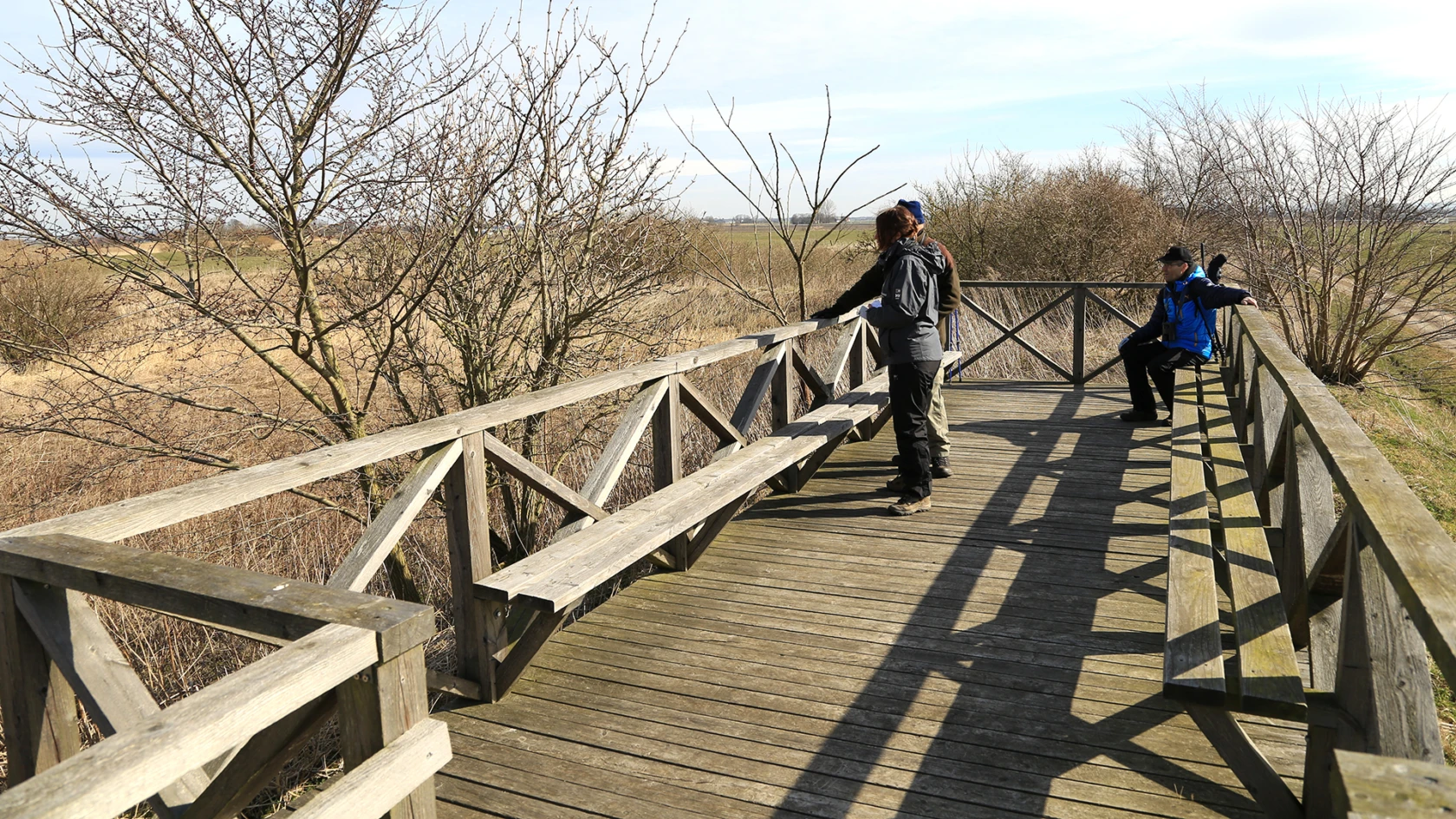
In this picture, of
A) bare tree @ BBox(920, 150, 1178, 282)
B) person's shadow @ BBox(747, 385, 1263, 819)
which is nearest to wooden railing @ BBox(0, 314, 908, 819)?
person's shadow @ BBox(747, 385, 1263, 819)

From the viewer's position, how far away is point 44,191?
180 inches

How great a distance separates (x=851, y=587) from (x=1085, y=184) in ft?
49.9

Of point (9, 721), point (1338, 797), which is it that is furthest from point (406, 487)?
point (1338, 797)

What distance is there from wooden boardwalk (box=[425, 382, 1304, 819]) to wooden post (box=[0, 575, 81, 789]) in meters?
0.98

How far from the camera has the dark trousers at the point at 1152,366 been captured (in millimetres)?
6965

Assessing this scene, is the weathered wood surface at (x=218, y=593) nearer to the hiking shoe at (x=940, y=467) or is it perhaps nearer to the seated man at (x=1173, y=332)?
the hiking shoe at (x=940, y=467)

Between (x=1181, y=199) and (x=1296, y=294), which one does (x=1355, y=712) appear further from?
(x=1181, y=199)

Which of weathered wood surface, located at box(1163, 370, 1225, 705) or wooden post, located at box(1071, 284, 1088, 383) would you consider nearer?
weathered wood surface, located at box(1163, 370, 1225, 705)

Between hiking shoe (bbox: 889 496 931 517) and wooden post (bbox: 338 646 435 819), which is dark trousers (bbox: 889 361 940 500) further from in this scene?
wooden post (bbox: 338 646 435 819)

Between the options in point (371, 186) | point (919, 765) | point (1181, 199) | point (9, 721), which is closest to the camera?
point (9, 721)

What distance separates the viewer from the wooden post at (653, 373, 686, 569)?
466 cm

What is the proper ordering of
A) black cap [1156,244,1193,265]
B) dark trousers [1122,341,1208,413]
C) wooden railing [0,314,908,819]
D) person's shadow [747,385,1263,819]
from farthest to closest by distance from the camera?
dark trousers [1122,341,1208,413] → black cap [1156,244,1193,265] → person's shadow [747,385,1263,819] → wooden railing [0,314,908,819]

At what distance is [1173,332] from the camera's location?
694cm

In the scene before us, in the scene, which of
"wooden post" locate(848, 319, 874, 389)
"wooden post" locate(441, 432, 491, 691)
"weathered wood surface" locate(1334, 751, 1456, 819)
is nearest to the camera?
"weathered wood surface" locate(1334, 751, 1456, 819)
